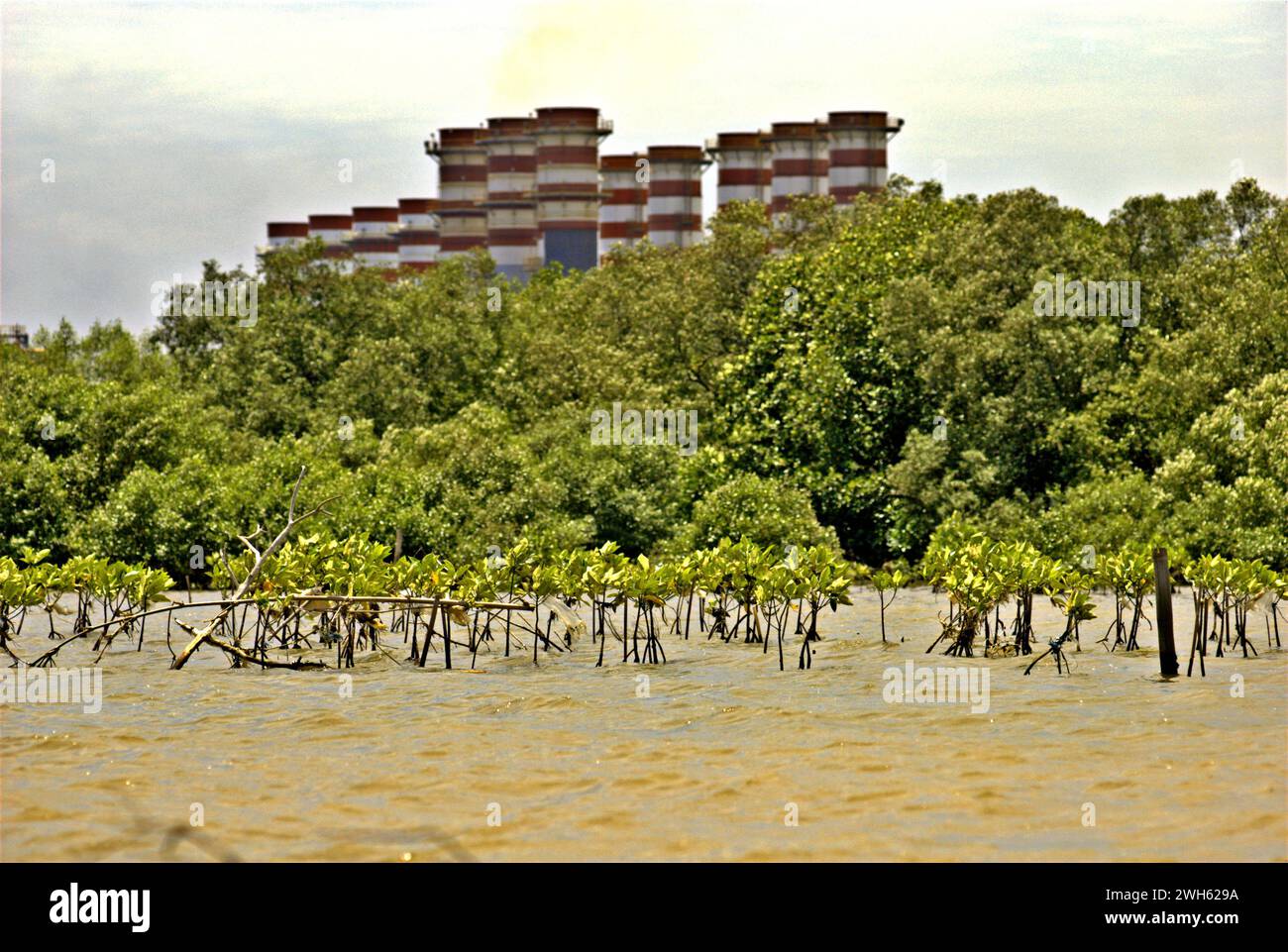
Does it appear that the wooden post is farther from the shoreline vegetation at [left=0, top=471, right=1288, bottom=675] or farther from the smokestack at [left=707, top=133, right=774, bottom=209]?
the smokestack at [left=707, top=133, right=774, bottom=209]

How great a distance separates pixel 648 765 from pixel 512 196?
374 ft

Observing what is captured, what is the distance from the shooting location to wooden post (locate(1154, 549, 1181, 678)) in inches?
709

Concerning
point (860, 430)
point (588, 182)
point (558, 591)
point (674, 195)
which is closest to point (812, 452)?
point (860, 430)

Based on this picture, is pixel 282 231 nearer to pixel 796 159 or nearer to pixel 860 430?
pixel 796 159

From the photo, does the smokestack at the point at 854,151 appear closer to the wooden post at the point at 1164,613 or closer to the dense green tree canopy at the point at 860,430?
the dense green tree canopy at the point at 860,430

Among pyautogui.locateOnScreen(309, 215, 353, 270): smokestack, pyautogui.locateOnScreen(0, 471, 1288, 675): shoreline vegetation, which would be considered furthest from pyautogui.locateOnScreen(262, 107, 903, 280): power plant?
pyautogui.locateOnScreen(0, 471, 1288, 675): shoreline vegetation

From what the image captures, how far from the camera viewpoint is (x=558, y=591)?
22.8 meters

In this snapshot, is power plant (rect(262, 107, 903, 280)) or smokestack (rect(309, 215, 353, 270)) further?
smokestack (rect(309, 215, 353, 270))

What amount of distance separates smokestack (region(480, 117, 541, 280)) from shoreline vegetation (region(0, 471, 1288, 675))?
102 metres

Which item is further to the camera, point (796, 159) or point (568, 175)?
point (796, 159)

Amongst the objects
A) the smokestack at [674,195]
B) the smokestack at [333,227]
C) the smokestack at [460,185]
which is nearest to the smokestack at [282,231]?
the smokestack at [333,227]

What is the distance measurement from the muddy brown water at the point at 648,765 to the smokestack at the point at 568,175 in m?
98.3

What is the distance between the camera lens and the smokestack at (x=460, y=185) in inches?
5197
